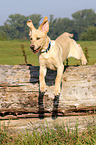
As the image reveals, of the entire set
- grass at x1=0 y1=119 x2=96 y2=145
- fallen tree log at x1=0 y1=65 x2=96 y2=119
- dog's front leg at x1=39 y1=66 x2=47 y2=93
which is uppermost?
dog's front leg at x1=39 y1=66 x2=47 y2=93

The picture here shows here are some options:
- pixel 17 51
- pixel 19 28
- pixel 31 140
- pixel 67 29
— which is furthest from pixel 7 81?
pixel 19 28

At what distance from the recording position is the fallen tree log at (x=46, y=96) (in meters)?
5.04

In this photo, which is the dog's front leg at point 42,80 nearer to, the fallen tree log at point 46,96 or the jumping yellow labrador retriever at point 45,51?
the jumping yellow labrador retriever at point 45,51

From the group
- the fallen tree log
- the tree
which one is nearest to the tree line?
the tree

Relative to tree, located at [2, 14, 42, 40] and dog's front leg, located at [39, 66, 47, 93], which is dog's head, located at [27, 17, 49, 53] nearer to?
dog's front leg, located at [39, 66, 47, 93]

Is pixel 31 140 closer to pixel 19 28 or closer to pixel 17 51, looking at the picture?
pixel 17 51

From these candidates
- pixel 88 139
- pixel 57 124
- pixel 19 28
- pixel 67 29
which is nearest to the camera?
pixel 88 139

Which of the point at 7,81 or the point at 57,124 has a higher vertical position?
the point at 7,81

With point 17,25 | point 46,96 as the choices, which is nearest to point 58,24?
point 17,25

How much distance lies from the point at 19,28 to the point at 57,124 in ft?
386

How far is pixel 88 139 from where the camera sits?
4320mm

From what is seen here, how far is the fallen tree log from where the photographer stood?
5.04 meters

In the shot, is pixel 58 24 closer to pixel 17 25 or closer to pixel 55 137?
pixel 17 25

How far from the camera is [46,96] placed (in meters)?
5.03
